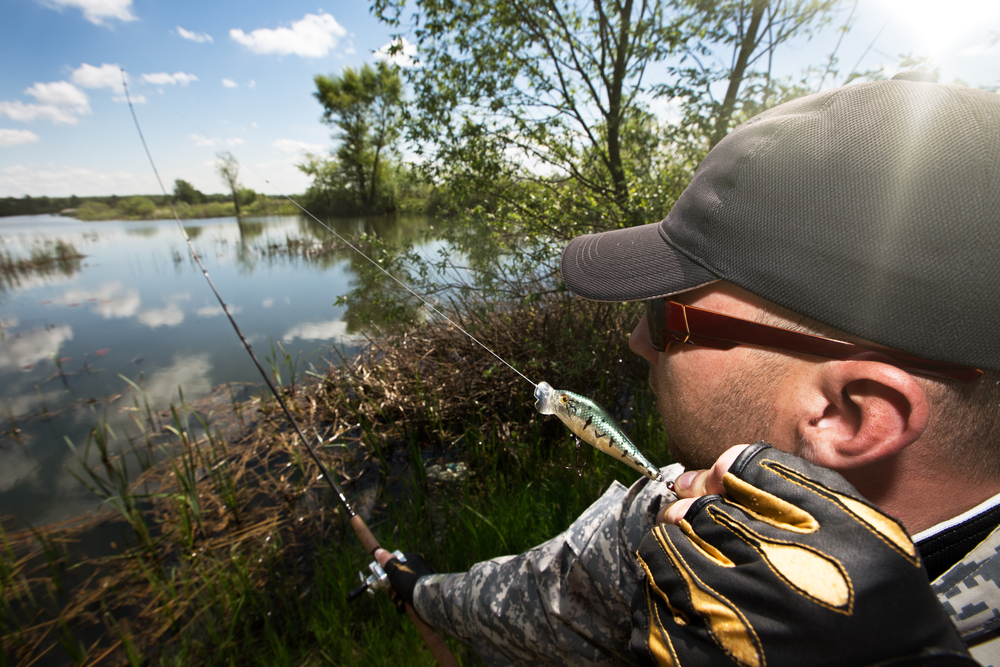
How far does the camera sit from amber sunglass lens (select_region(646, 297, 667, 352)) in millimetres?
1162

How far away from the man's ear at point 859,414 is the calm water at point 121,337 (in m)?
4.67

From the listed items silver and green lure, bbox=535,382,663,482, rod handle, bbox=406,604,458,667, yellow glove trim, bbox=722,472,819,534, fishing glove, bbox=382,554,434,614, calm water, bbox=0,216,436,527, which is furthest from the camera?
calm water, bbox=0,216,436,527

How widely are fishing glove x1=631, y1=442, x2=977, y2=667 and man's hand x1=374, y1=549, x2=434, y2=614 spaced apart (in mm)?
1483

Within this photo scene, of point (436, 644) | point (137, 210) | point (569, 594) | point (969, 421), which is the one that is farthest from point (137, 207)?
point (969, 421)

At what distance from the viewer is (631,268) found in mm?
1220

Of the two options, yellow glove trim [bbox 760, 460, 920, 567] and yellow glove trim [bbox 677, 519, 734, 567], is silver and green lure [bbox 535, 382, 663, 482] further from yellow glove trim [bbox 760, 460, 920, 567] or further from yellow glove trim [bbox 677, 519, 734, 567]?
yellow glove trim [bbox 760, 460, 920, 567]

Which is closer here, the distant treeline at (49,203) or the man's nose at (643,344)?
the man's nose at (643,344)

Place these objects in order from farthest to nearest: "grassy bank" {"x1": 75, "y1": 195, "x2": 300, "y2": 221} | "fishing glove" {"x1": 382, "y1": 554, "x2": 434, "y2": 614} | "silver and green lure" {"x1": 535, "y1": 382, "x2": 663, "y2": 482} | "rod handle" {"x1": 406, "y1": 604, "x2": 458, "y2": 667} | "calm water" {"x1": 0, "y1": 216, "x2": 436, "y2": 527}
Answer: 1. "grassy bank" {"x1": 75, "y1": 195, "x2": 300, "y2": 221}
2. "calm water" {"x1": 0, "y1": 216, "x2": 436, "y2": 527}
3. "fishing glove" {"x1": 382, "y1": 554, "x2": 434, "y2": 614}
4. "rod handle" {"x1": 406, "y1": 604, "x2": 458, "y2": 667}
5. "silver and green lure" {"x1": 535, "y1": 382, "x2": 663, "y2": 482}

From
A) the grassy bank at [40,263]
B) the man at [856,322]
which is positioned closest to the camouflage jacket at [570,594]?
the man at [856,322]

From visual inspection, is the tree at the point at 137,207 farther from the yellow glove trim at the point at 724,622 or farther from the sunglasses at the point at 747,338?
the yellow glove trim at the point at 724,622

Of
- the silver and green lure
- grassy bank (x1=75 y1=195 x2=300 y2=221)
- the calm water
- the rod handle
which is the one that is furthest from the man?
grassy bank (x1=75 y1=195 x2=300 y2=221)

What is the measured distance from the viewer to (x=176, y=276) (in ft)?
43.0

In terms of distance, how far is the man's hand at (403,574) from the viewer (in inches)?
82.5

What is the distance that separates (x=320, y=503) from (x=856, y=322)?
14.5ft
